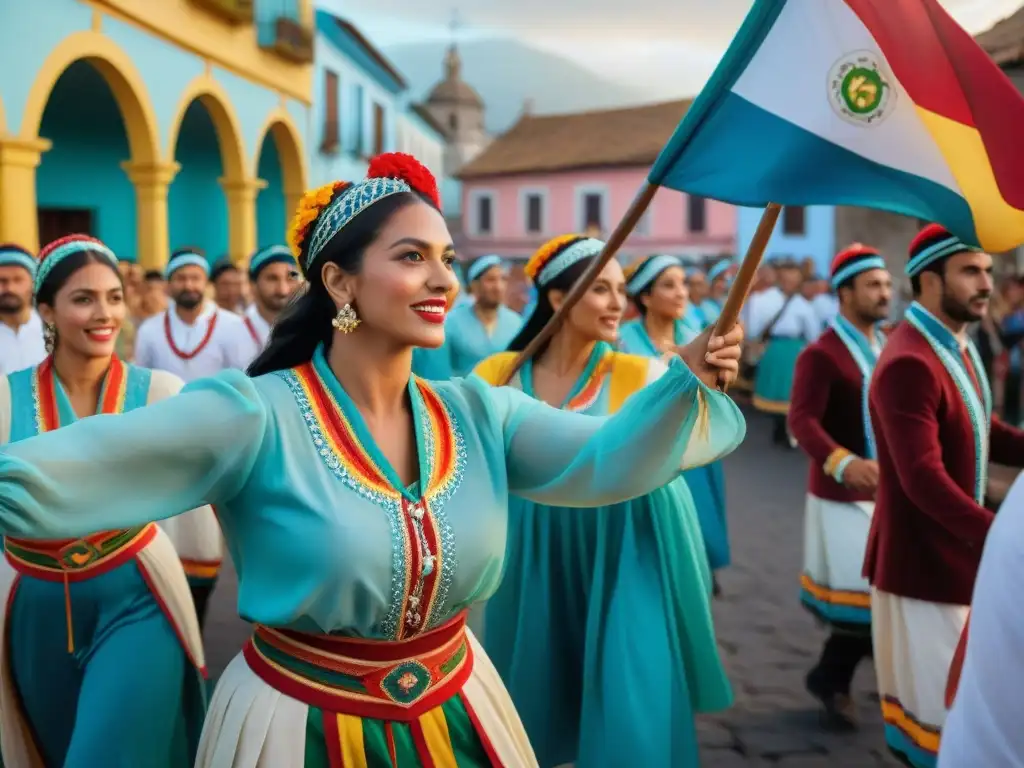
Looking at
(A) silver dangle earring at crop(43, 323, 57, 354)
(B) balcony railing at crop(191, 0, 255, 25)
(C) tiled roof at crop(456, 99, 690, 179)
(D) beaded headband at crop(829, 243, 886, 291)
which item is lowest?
(A) silver dangle earring at crop(43, 323, 57, 354)

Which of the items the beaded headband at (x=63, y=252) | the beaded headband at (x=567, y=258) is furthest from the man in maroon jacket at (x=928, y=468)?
the beaded headband at (x=63, y=252)

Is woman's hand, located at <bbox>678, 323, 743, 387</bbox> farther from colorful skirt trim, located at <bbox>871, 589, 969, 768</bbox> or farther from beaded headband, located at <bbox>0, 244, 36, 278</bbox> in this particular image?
beaded headband, located at <bbox>0, 244, 36, 278</bbox>

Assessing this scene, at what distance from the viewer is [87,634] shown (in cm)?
338

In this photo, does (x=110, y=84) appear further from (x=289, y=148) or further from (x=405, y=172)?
(x=405, y=172)

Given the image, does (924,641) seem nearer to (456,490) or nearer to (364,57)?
(456,490)

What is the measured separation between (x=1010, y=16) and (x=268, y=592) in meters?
15.0

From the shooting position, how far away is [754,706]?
5102 mm

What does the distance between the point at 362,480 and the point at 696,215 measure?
136ft

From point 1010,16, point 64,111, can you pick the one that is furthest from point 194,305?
point 1010,16

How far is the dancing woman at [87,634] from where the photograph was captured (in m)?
3.16

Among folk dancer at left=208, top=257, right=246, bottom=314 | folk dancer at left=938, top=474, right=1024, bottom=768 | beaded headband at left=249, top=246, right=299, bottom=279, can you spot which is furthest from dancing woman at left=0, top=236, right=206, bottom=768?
folk dancer at left=208, top=257, right=246, bottom=314

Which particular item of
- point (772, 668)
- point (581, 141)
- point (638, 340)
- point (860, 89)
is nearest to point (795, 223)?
point (581, 141)

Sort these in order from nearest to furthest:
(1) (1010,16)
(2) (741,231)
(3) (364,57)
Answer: (1) (1010,16), (3) (364,57), (2) (741,231)

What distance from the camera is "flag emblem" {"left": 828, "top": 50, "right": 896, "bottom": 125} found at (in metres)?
2.33
